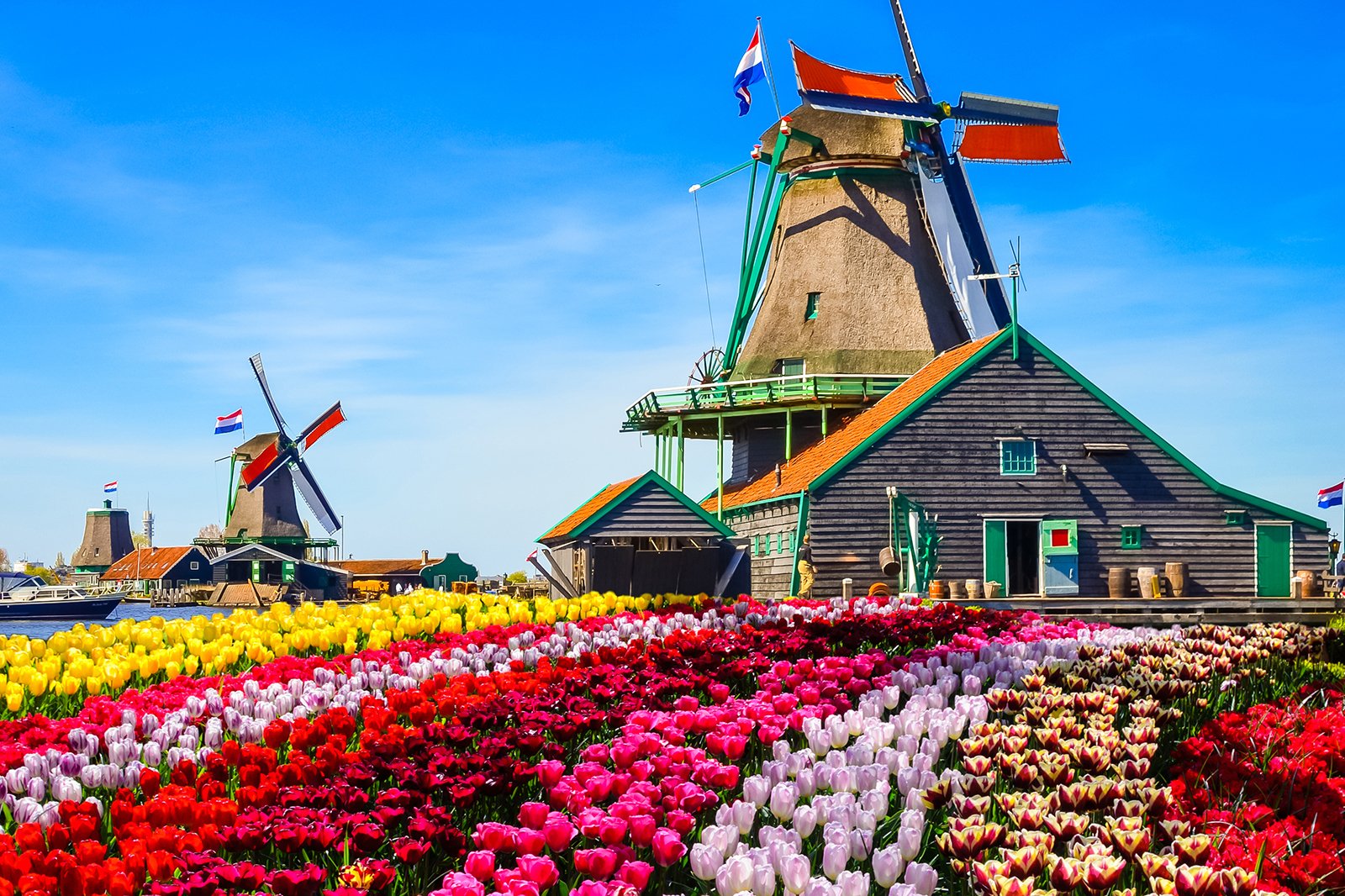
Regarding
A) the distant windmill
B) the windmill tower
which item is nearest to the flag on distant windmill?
the distant windmill

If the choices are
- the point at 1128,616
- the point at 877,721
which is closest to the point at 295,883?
the point at 877,721

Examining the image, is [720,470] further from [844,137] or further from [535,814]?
[535,814]

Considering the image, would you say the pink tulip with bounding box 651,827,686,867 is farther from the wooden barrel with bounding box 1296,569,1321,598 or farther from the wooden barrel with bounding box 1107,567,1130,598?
the wooden barrel with bounding box 1296,569,1321,598

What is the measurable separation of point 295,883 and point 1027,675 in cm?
489

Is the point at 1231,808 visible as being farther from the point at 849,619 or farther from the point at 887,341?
the point at 887,341

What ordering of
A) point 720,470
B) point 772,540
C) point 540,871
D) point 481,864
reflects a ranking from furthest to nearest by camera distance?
point 720,470, point 772,540, point 481,864, point 540,871

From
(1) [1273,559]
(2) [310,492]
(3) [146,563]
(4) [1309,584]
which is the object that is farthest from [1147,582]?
(3) [146,563]

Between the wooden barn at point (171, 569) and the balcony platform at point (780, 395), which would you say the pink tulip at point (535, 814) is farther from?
the wooden barn at point (171, 569)

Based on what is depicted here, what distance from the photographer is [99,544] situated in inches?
4028

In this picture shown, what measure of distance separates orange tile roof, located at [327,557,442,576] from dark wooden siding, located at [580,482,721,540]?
203 feet

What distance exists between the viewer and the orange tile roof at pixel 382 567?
277ft

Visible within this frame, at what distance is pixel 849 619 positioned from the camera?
11445 mm

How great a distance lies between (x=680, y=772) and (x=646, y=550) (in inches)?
717

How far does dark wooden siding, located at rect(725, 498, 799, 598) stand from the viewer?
28.3m
